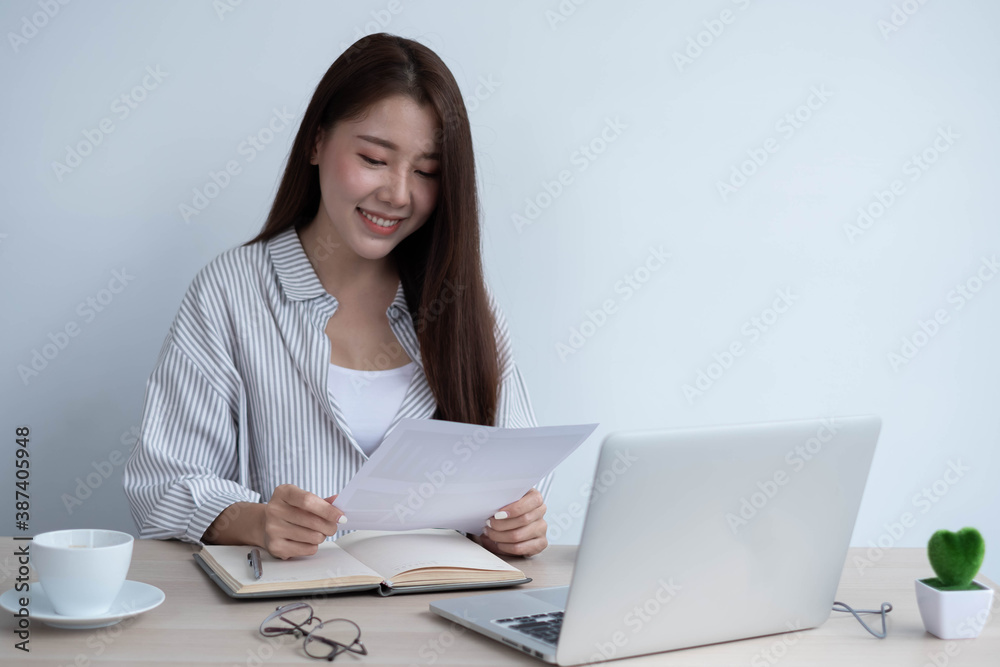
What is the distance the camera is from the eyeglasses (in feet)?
2.79

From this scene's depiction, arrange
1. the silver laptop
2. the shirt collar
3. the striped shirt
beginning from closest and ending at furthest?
1. the silver laptop
2. the striped shirt
3. the shirt collar

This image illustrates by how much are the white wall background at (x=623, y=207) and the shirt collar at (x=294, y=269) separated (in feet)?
0.95

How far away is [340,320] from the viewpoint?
163 cm

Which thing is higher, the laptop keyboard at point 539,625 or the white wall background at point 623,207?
the white wall background at point 623,207

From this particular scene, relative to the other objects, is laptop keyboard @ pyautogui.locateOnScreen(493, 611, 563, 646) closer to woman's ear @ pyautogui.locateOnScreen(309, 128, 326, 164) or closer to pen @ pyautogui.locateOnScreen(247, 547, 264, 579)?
pen @ pyautogui.locateOnScreen(247, 547, 264, 579)

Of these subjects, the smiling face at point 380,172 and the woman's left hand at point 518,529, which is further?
the smiling face at point 380,172

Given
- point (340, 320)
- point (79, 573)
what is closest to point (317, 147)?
point (340, 320)

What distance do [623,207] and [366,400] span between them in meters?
0.75

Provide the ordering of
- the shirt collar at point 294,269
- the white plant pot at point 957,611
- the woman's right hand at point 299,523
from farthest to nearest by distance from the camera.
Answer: the shirt collar at point 294,269 → the woman's right hand at point 299,523 → the white plant pot at point 957,611

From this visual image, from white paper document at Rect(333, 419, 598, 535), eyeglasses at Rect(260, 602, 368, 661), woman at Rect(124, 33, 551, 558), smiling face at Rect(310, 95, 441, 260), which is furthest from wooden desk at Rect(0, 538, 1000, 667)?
smiling face at Rect(310, 95, 441, 260)

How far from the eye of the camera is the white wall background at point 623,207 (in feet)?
5.82

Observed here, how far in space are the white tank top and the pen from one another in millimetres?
445

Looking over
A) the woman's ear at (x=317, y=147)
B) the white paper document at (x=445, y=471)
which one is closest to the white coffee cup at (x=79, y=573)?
the white paper document at (x=445, y=471)

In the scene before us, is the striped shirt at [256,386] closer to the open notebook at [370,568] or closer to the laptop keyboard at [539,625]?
the open notebook at [370,568]
